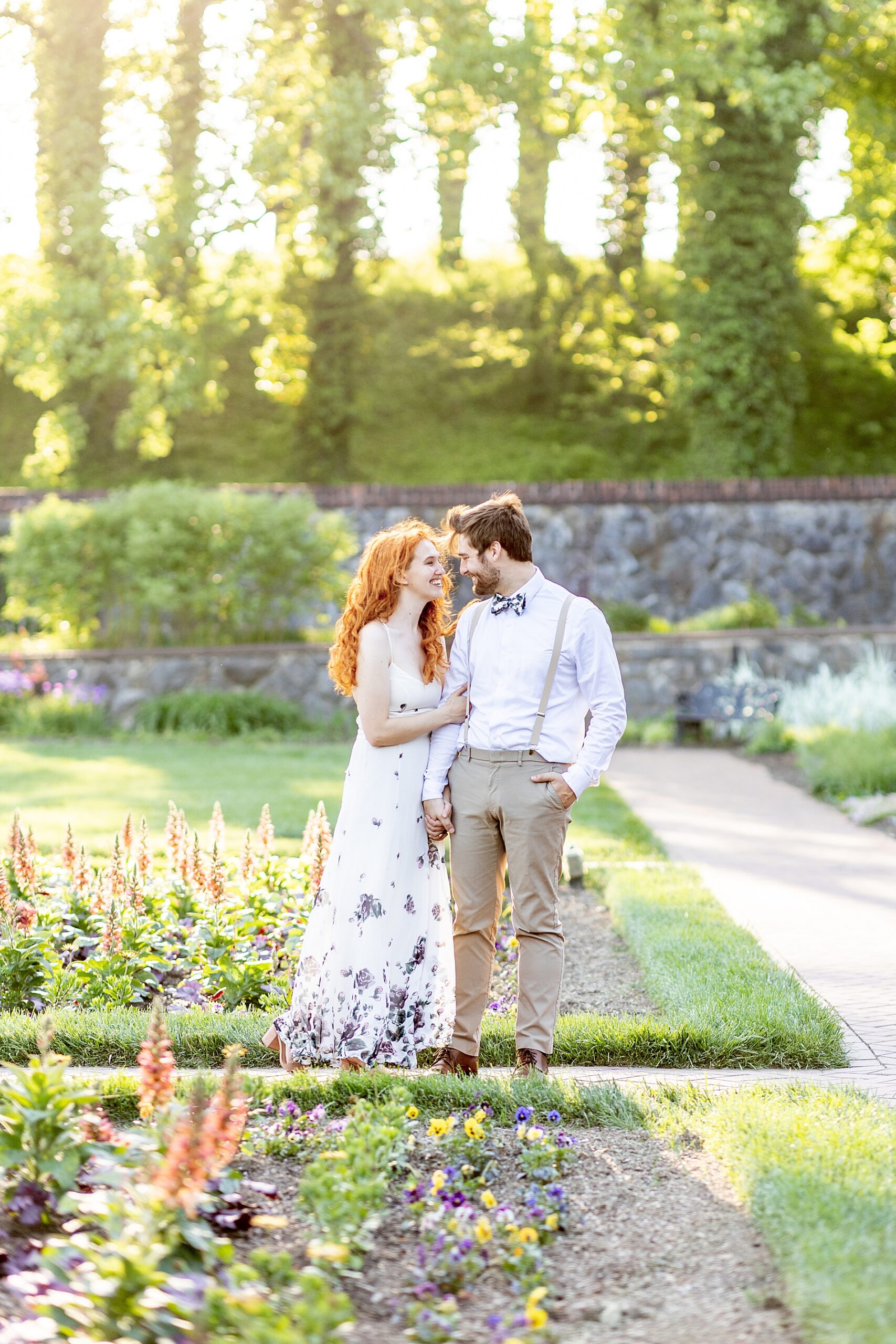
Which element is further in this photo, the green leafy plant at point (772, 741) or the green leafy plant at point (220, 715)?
the green leafy plant at point (220, 715)

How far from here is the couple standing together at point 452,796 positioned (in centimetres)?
409

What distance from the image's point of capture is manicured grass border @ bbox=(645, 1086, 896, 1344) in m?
2.54

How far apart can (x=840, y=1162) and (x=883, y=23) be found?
850 inches

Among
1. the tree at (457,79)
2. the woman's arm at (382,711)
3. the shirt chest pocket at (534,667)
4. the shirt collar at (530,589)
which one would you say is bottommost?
the woman's arm at (382,711)

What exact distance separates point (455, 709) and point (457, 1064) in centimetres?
117

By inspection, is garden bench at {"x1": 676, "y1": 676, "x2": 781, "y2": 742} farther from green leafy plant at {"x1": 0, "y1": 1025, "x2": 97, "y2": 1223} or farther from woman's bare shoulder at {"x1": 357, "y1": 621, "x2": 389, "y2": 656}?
green leafy plant at {"x1": 0, "y1": 1025, "x2": 97, "y2": 1223}

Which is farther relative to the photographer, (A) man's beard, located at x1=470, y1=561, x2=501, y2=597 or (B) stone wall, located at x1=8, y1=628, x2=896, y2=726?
(B) stone wall, located at x1=8, y1=628, x2=896, y2=726

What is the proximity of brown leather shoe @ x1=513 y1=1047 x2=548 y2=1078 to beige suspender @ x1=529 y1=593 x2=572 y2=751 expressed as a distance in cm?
97

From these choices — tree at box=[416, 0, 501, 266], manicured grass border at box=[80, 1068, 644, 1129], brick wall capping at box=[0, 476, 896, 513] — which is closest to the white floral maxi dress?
manicured grass border at box=[80, 1068, 644, 1129]

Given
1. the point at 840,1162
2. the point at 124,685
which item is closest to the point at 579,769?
the point at 840,1162

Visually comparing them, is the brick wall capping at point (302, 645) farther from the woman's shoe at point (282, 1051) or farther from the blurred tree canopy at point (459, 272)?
the woman's shoe at point (282, 1051)

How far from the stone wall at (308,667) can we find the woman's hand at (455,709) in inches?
414

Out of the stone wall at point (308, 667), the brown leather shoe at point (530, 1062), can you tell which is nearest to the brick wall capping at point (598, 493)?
the stone wall at point (308, 667)

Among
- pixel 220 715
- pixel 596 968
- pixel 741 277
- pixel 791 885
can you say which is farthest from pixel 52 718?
pixel 741 277
